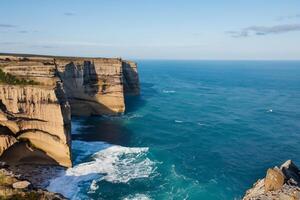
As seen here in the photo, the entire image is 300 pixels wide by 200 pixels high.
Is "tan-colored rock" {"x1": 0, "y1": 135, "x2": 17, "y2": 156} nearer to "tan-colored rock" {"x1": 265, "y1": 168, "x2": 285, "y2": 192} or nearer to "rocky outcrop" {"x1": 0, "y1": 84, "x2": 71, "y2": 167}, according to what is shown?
"rocky outcrop" {"x1": 0, "y1": 84, "x2": 71, "y2": 167}

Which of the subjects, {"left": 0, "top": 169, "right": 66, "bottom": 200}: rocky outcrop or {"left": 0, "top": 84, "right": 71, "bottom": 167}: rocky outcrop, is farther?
{"left": 0, "top": 84, "right": 71, "bottom": 167}: rocky outcrop

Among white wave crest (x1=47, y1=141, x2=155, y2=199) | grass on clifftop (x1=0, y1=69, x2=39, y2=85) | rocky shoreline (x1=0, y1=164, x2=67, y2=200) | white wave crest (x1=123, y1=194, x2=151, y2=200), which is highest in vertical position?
grass on clifftop (x1=0, y1=69, x2=39, y2=85)

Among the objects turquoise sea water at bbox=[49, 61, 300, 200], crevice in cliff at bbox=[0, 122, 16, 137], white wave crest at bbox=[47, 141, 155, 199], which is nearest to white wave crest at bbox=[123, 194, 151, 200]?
turquoise sea water at bbox=[49, 61, 300, 200]

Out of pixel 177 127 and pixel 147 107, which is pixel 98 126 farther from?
pixel 147 107

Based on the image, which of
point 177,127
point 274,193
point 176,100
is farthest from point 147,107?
point 274,193

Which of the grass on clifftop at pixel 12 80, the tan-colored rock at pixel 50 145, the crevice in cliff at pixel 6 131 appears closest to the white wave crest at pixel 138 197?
the tan-colored rock at pixel 50 145

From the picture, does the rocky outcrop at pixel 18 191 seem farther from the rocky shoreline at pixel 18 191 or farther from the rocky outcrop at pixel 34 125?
the rocky outcrop at pixel 34 125

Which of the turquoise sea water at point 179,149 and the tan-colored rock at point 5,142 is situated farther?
the tan-colored rock at point 5,142
